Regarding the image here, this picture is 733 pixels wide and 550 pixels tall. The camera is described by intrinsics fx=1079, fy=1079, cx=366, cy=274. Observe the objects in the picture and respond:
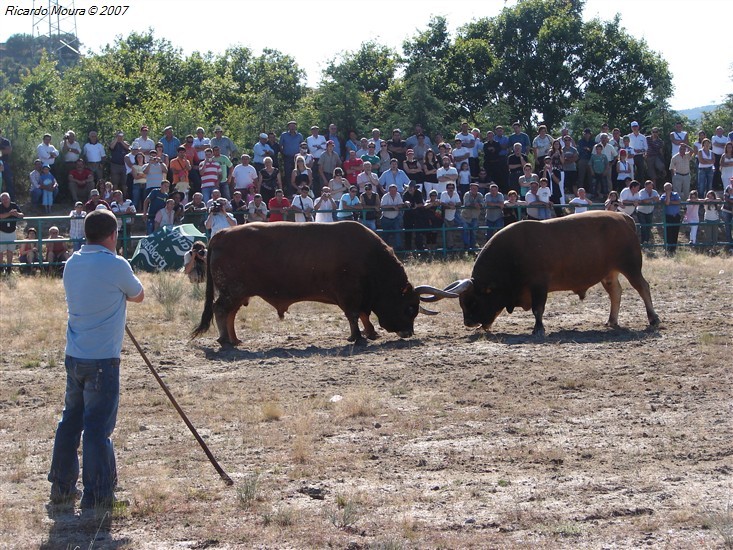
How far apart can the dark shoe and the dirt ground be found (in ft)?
0.48

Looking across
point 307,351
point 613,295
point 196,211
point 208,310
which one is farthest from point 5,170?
point 613,295

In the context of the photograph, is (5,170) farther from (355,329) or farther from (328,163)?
(355,329)

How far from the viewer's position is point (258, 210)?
21938 millimetres

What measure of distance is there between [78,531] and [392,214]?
16422 mm

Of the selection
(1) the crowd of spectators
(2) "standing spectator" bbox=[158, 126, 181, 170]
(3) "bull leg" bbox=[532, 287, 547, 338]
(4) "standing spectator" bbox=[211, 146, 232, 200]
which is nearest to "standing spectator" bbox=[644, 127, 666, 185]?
(1) the crowd of spectators

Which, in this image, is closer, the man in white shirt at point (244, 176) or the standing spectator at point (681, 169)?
the man in white shirt at point (244, 176)

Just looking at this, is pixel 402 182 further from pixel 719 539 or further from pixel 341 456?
pixel 719 539

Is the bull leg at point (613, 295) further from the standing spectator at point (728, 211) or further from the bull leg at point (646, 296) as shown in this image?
the standing spectator at point (728, 211)

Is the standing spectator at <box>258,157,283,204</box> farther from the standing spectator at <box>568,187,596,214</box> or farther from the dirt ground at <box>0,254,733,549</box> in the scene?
the dirt ground at <box>0,254,733,549</box>

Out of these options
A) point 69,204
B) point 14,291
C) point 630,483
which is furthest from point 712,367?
point 69,204

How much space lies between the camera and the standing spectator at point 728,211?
2398 cm

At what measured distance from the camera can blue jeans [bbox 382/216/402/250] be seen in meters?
23.1

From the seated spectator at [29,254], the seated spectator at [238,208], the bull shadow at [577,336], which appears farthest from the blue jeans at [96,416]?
the seated spectator at [238,208]

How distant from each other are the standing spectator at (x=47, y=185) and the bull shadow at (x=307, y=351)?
11744 mm
